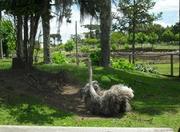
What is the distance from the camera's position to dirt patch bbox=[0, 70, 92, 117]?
434 inches

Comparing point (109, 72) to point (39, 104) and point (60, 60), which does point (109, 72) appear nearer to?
point (39, 104)

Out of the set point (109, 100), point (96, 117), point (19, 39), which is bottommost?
point (96, 117)

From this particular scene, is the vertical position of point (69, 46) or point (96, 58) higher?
point (96, 58)

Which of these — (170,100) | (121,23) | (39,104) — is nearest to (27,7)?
(39,104)

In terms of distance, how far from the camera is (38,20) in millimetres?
13070

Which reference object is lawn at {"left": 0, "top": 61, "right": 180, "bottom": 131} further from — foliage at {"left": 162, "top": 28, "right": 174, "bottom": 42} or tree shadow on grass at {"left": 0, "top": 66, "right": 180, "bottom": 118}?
foliage at {"left": 162, "top": 28, "right": 174, "bottom": 42}

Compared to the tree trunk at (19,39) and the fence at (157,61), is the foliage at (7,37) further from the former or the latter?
the tree trunk at (19,39)

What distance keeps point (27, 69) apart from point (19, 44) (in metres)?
0.79

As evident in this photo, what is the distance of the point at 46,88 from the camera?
12.1 meters

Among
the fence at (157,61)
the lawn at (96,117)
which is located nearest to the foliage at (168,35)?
the fence at (157,61)

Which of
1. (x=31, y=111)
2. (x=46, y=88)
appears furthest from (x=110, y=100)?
(x=46, y=88)

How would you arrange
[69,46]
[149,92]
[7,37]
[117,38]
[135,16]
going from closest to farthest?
[149,92], [135,16], [7,37], [69,46], [117,38]

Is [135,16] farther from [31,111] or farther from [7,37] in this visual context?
[31,111]

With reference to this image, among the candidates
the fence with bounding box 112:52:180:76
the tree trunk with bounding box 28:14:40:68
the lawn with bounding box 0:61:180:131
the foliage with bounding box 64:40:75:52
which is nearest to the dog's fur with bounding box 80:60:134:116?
the lawn with bounding box 0:61:180:131
